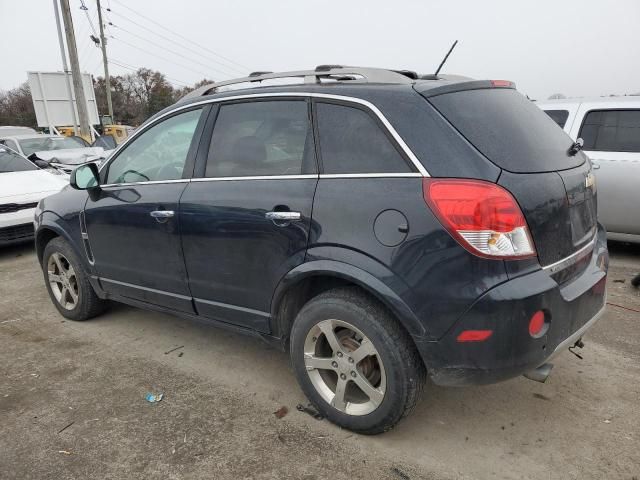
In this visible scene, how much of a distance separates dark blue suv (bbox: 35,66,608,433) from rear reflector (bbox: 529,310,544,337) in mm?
16

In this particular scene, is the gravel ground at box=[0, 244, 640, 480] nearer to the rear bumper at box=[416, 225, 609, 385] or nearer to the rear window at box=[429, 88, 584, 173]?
the rear bumper at box=[416, 225, 609, 385]

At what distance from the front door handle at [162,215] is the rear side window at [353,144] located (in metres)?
1.13

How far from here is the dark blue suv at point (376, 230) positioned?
6.95ft

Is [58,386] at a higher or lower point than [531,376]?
lower

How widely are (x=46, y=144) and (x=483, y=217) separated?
12236 millimetres

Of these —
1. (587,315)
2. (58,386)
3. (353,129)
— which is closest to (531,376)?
(587,315)

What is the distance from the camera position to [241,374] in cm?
327

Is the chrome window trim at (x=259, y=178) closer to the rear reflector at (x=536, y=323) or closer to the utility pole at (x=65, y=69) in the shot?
the rear reflector at (x=536, y=323)

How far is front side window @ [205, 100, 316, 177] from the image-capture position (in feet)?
8.76

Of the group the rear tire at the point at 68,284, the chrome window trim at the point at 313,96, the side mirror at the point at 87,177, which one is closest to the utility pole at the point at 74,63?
the rear tire at the point at 68,284

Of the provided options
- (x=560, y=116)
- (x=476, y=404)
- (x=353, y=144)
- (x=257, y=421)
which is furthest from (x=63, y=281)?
(x=560, y=116)

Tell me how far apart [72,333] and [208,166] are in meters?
2.05

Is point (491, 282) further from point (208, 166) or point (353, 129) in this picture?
point (208, 166)

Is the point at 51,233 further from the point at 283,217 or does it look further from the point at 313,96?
the point at 313,96
